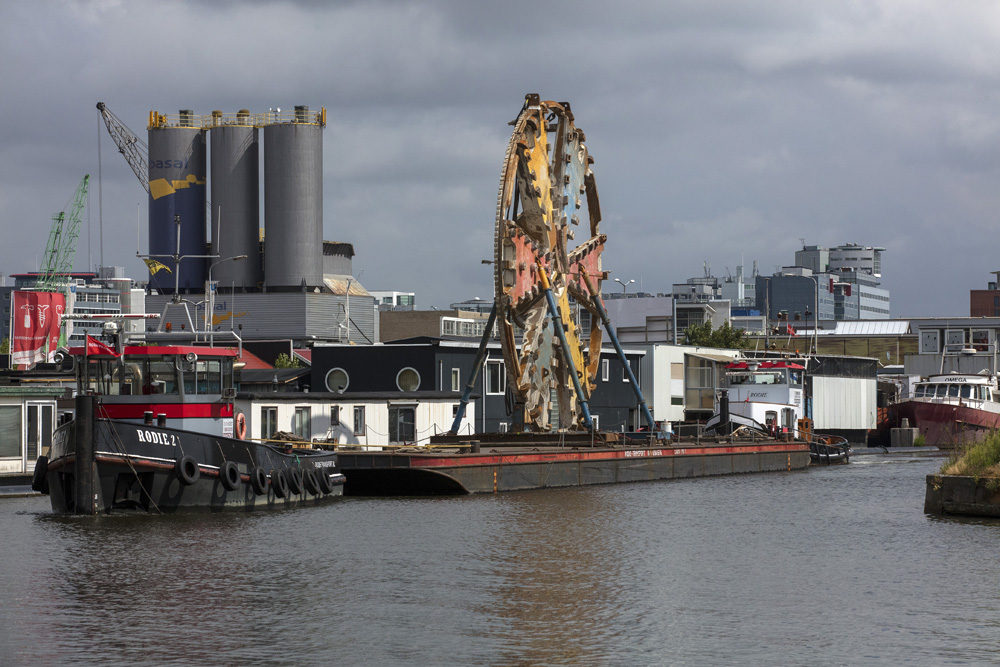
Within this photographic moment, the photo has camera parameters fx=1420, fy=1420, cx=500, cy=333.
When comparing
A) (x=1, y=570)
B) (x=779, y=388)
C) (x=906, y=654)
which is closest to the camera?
(x=906, y=654)

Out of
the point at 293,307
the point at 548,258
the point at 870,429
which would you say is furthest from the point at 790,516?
the point at 293,307

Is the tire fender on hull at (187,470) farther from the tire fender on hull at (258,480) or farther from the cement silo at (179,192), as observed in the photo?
the cement silo at (179,192)

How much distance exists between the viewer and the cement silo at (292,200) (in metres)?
115

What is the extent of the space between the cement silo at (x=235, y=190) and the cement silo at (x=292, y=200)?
1.48m

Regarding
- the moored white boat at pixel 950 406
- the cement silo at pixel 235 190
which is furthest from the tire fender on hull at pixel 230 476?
the cement silo at pixel 235 190

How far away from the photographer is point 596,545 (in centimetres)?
3114

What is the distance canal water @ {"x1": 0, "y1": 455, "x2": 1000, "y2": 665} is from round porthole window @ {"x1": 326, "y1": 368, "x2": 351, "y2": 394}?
2151 cm

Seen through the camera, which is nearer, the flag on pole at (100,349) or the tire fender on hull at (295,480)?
the flag on pole at (100,349)

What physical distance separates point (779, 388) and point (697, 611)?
163ft

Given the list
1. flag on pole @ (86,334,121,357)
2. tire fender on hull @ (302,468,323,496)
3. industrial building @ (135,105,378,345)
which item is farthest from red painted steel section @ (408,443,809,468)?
industrial building @ (135,105,378,345)

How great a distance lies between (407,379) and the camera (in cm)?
5975

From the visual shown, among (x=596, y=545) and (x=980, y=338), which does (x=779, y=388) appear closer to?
(x=596, y=545)

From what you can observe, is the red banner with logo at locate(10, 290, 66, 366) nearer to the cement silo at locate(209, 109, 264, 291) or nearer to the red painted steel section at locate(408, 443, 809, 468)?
the red painted steel section at locate(408, 443, 809, 468)

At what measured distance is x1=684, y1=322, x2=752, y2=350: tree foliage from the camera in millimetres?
108188
